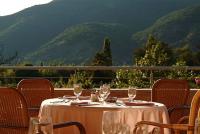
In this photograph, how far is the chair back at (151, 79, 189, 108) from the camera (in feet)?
14.5

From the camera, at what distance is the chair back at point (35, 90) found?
181 inches

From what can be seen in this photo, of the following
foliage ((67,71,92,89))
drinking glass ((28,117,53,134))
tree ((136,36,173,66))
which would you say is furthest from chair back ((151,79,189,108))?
tree ((136,36,173,66))

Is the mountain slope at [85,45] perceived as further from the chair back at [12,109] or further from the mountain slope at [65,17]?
the chair back at [12,109]

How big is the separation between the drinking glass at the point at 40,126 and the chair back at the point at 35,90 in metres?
2.90

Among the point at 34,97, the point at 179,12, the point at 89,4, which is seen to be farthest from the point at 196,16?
the point at 34,97

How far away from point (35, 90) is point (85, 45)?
45.4m

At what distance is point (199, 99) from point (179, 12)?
171 feet

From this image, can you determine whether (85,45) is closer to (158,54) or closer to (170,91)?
(158,54)

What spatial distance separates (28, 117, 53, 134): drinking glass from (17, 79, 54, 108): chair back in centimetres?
290

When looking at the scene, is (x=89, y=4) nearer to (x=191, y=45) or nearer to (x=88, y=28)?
(x=88, y=28)

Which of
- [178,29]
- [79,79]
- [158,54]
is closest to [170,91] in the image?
[79,79]

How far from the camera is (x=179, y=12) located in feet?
177

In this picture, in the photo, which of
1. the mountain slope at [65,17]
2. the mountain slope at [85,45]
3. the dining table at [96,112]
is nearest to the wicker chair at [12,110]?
the dining table at [96,112]

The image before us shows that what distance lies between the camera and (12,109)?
3.30m
